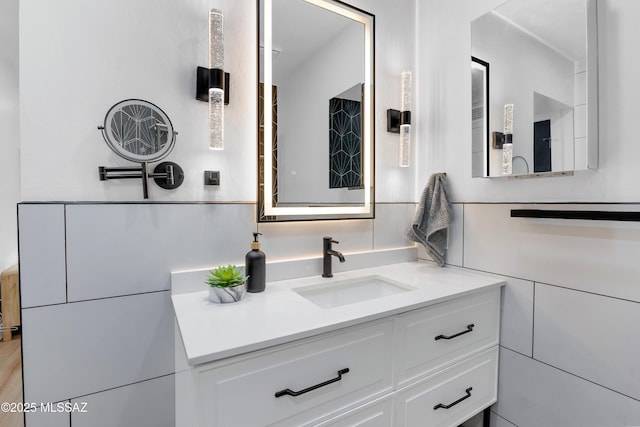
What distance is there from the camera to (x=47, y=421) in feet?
2.87

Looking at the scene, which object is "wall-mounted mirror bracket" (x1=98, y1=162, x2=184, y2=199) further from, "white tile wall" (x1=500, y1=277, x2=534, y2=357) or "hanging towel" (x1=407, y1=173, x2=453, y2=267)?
"white tile wall" (x1=500, y1=277, x2=534, y2=357)

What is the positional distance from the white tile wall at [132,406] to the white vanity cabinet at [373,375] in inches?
7.3

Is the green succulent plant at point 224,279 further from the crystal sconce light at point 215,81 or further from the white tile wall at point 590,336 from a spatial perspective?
the white tile wall at point 590,336

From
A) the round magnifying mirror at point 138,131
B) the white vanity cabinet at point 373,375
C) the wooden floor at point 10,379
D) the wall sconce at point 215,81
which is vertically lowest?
the wooden floor at point 10,379

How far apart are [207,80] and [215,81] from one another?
5 centimetres

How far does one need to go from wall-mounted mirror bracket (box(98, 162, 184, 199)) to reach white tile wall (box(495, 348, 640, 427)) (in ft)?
5.02

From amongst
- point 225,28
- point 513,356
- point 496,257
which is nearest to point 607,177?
point 496,257

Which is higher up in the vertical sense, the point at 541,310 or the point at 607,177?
the point at 607,177

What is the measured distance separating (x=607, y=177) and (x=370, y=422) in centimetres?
112

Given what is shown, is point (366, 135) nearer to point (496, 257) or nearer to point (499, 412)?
point (496, 257)

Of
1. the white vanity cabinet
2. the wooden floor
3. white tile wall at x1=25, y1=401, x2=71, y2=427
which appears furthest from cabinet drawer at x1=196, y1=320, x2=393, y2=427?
the wooden floor

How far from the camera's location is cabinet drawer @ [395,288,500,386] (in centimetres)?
96

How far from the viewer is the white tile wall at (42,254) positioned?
850mm

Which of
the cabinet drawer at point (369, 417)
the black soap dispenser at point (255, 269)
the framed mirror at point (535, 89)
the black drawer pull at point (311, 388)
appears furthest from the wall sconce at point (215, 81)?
the framed mirror at point (535, 89)
